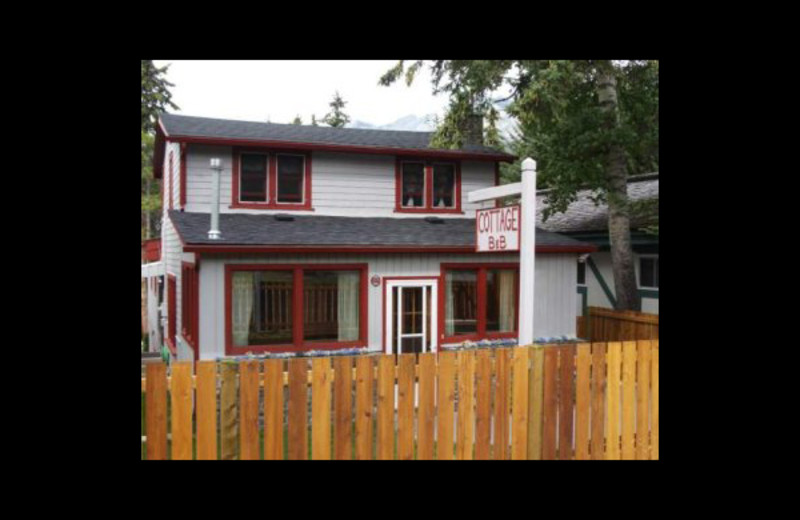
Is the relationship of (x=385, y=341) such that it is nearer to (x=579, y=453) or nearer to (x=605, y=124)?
(x=579, y=453)

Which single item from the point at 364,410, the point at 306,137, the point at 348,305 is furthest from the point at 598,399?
the point at 306,137

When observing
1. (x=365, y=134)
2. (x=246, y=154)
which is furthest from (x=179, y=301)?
(x=365, y=134)

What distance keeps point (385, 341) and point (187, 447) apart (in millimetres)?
6867

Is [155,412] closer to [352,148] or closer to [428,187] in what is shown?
[352,148]

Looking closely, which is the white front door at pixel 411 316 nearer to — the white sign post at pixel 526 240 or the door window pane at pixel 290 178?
the door window pane at pixel 290 178

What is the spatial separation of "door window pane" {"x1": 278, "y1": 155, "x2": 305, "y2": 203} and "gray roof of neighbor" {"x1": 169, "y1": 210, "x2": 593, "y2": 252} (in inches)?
23.2

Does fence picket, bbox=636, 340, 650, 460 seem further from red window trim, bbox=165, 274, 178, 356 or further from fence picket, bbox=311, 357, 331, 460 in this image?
red window trim, bbox=165, 274, 178, 356

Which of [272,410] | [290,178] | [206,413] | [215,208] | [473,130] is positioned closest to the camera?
[206,413]

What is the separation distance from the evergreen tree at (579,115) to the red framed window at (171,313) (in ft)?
25.4

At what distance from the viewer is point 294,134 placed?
1478cm

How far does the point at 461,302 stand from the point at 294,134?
20.2 feet

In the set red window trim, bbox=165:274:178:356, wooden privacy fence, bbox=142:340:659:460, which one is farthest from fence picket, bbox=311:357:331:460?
red window trim, bbox=165:274:178:356

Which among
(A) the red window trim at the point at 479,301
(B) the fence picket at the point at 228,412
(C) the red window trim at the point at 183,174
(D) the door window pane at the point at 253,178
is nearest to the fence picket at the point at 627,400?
(B) the fence picket at the point at 228,412

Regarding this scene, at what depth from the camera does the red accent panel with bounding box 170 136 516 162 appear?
1278cm
